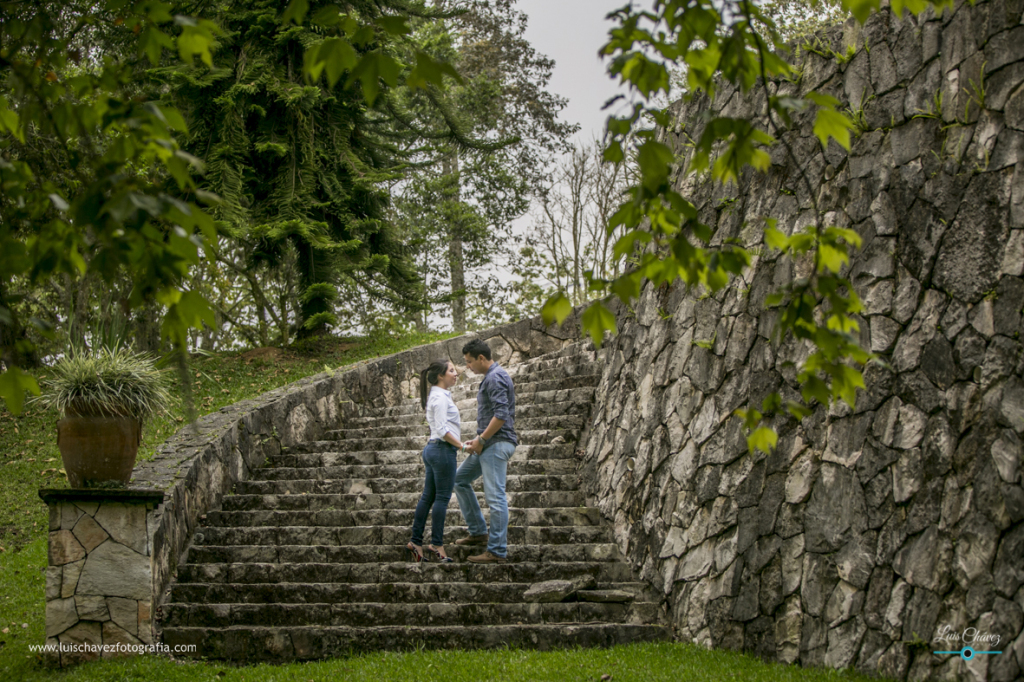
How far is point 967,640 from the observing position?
11.2 feet

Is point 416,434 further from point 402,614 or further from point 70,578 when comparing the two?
point 70,578

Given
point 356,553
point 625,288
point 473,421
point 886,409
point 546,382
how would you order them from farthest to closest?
point 546,382
point 473,421
point 356,553
point 886,409
point 625,288

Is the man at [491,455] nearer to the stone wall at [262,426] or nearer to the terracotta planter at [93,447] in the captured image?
the stone wall at [262,426]

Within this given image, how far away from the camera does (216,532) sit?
6.39 m

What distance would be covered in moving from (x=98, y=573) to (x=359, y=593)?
1738mm

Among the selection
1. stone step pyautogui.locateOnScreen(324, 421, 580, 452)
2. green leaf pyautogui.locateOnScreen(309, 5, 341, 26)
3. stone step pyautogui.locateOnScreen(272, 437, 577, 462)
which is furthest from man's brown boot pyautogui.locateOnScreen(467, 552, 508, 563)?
green leaf pyautogui.locateOnScreen(309, 5, 341, 26)

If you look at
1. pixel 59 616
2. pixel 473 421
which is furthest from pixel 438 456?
pixel 473 421

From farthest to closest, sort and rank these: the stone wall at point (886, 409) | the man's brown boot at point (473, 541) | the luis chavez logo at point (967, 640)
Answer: the man's brown boot at point (473, 541), the stone wall at point (886, 409), the luis chavez logo at point (967, 640)

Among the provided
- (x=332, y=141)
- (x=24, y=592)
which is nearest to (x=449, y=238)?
(x=332, y=141)

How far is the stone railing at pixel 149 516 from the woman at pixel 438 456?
1588 mm

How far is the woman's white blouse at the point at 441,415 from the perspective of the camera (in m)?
5.46

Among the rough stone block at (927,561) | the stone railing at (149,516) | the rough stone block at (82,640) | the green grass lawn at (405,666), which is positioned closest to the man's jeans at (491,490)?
the green grass lawn at (405,666)

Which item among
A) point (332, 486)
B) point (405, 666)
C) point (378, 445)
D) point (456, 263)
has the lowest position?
point (405, 666)

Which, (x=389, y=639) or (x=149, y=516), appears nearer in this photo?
(x=389, y=639)
